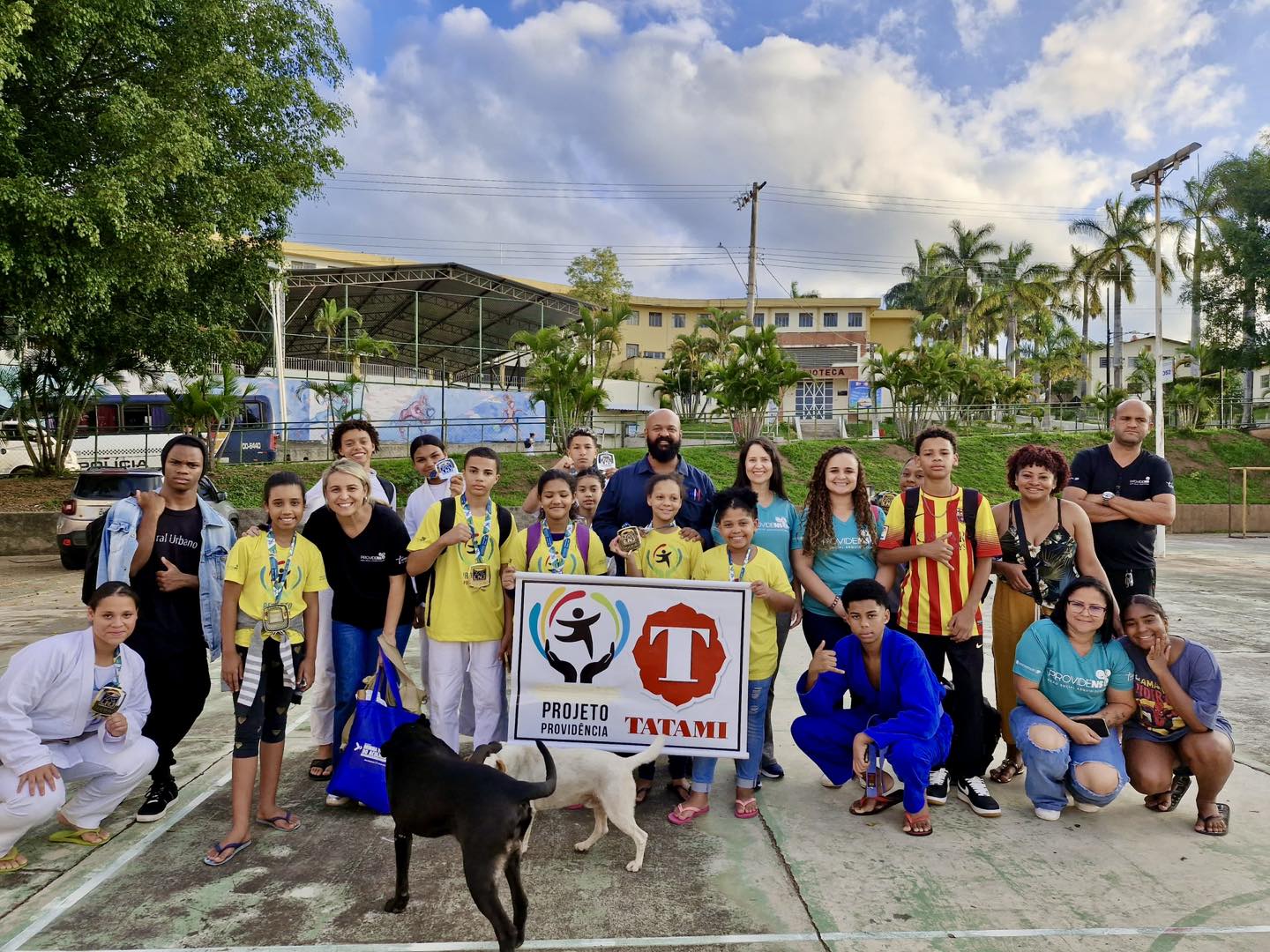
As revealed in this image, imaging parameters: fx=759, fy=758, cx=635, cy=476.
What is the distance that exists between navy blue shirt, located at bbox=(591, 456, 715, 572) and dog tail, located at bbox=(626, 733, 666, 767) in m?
1.16

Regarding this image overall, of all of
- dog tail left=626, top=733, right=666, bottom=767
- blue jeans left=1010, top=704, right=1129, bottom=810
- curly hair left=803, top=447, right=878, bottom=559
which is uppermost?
curly hair left=803, top=447, right=878, bottom=559

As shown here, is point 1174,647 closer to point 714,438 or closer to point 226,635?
point 226,635

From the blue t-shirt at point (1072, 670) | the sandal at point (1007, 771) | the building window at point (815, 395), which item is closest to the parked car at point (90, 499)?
the sandal at point (1007, 771)

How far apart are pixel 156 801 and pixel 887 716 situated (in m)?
3.39

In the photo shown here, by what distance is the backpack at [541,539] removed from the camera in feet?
12.4

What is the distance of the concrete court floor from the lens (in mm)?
2539

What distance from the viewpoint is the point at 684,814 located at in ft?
11.1

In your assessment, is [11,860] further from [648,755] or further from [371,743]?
[648,755]

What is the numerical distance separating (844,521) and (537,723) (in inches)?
70.7

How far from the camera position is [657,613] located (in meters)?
3.49

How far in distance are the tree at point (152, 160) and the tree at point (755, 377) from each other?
13.3 meters

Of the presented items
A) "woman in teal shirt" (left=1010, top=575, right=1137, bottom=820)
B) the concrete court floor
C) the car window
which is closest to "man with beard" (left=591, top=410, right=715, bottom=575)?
the concrete court floor

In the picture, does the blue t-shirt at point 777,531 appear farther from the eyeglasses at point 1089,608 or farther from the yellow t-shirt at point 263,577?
the yellow t-shirt at point 263,577

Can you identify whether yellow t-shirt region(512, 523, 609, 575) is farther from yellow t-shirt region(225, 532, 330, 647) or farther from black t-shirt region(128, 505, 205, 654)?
black t-shirt region(128, 505, 205, 654)
